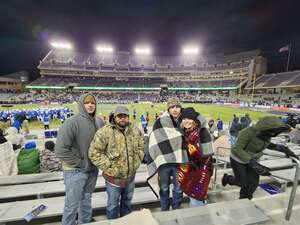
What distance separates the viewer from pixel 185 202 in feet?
10.0

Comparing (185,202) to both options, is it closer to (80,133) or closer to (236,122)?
(80,133)

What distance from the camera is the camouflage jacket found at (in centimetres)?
215

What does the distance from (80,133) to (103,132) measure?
0.35 meters

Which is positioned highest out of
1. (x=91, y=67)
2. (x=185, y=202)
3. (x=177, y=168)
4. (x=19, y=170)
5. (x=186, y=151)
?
(x=91, y=67)

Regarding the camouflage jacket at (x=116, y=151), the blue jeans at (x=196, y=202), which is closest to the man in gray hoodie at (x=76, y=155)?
the camouflage jacket at (x=116, y=151)

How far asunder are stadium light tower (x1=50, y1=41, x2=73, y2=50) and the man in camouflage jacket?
86353 mm

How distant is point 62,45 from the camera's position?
74.3m

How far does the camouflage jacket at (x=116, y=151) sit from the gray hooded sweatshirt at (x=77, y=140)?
0.62 feet

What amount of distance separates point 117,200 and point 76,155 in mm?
912

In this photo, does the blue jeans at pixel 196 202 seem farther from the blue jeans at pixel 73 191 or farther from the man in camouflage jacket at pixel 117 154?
the blue jeans at pixel 73 191

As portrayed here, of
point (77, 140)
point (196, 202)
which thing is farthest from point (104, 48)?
point (196, 202)

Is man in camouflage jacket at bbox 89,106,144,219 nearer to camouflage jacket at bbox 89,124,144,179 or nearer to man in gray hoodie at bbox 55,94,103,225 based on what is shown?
camouflage jacket at bbox 89,124,144,179

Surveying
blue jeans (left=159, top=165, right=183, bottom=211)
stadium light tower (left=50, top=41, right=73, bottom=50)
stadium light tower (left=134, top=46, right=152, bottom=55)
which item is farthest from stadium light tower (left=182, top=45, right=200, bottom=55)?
blue jeans (left=159, top=165, right=183, bottom=211)

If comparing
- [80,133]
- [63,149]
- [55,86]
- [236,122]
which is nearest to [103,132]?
[80,133]
